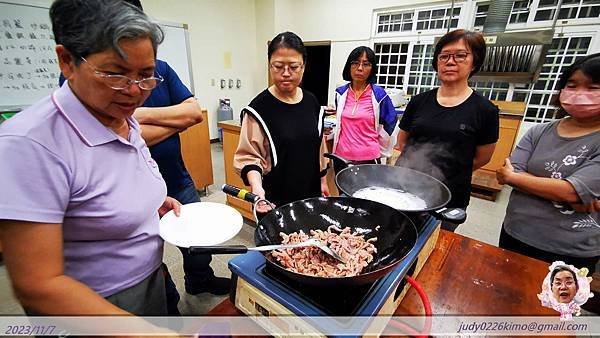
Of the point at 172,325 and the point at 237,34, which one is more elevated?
the point at 237,34

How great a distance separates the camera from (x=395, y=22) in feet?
16.1

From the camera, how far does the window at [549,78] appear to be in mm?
3688

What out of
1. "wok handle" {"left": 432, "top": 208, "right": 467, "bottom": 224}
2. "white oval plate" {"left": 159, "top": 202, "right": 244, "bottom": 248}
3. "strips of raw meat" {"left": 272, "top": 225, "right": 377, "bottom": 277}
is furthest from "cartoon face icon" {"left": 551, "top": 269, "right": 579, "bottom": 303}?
"white oval plate" {"left": 159, "top": 202, "right": 244, "bottom": 248}

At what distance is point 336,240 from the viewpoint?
2.74 ft

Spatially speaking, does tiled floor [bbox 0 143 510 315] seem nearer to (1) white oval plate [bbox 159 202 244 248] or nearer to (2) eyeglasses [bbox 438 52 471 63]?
(1) white oval plate [bbox 159 202 244 248]

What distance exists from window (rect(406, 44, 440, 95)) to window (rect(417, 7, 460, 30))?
32 cm

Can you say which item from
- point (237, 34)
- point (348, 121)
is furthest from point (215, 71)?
point (348, 121)

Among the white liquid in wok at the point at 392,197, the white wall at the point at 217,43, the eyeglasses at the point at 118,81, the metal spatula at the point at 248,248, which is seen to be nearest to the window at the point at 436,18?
the white wall at the point at 217,43

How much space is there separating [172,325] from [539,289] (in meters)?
1.21

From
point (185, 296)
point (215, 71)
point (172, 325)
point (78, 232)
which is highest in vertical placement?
point (215, 71)

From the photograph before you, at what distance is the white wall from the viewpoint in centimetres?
496

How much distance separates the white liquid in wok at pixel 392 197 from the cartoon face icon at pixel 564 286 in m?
0.45

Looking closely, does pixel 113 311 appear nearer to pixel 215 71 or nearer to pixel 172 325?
pixel 172 325

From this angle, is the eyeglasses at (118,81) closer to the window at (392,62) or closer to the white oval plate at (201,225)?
the white oval plate at (201,225)
